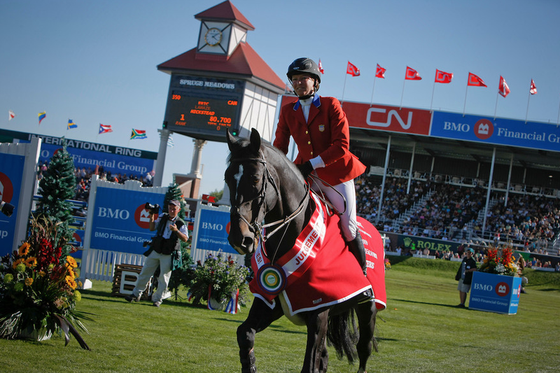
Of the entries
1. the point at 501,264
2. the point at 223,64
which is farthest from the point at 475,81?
the point at 501,264

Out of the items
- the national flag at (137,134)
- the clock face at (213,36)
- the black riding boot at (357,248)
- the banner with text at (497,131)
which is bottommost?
the black riding boot at (357,248)

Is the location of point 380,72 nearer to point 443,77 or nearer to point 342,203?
point 443,77

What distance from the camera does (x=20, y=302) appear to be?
584cm

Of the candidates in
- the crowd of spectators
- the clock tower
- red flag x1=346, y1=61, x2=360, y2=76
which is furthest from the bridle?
red flag x1=346, y1=61, x2=360, y2=76

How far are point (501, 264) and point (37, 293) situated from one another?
44.8 ft

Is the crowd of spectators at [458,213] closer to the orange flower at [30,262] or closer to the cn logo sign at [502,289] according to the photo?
the cn logo sign at [502,289]

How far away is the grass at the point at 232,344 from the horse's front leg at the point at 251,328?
185cm

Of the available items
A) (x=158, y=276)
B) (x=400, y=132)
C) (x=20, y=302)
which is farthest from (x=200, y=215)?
(x=400, y=132)

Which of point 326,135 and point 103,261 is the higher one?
point 326,135

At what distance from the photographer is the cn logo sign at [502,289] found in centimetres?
1530

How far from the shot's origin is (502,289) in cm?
1538

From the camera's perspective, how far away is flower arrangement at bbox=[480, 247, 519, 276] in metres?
15.6

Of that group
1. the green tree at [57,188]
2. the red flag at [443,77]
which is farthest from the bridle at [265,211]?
the red flag at [443,77]

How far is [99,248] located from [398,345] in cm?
662
